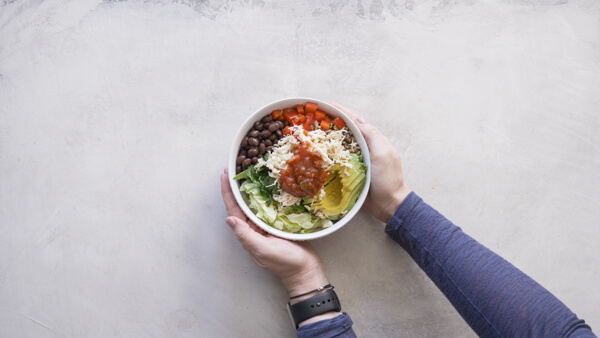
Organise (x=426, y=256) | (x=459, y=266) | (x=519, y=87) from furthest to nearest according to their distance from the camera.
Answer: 1. (x=519, y=87)
2. (x=426, y=256)
3. (x=459, y=266)

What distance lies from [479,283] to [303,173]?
0.83 metres

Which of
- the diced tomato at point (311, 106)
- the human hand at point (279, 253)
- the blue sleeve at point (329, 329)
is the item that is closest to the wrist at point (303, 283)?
the human hand at point (279, 253)

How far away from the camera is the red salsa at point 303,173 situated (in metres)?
1.75

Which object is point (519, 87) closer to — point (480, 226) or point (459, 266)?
point (480, 226)

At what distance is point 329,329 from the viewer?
1854 millimetres

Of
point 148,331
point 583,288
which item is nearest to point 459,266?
point 583,288

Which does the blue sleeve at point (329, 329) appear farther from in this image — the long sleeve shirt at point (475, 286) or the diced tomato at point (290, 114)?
the diced tomato at point (290, 114)

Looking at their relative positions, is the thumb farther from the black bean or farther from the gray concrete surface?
the black bean

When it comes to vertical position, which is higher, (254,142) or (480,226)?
(254,142)

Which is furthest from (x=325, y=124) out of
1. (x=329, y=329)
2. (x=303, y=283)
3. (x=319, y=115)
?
(x=329, y=329)

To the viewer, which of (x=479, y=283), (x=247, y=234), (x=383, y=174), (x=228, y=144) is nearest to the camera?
(x=479, y=283)

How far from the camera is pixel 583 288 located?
2178 millimetres

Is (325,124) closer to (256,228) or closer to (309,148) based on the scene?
(309,148)

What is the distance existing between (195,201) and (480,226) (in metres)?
1.46
